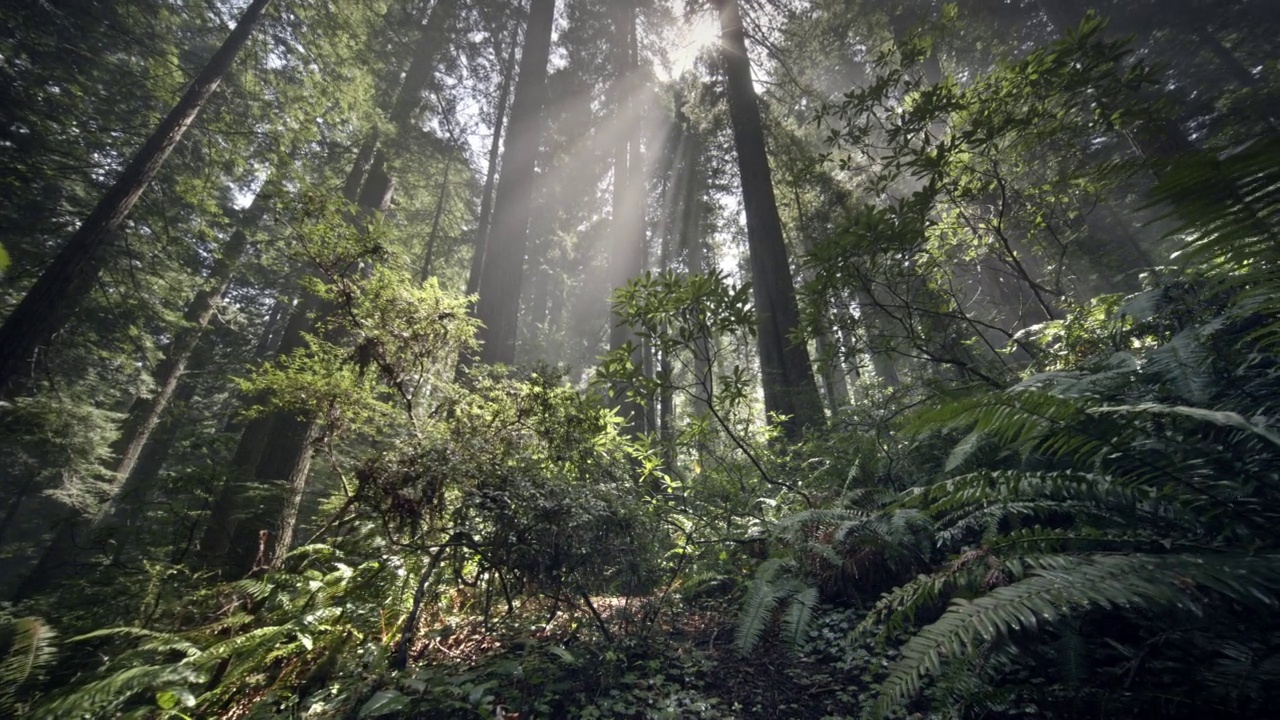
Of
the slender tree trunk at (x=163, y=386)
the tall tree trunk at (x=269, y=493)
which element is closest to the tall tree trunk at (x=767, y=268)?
the tall tree trunk at (x=269, y=493)

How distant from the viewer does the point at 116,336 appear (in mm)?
7746

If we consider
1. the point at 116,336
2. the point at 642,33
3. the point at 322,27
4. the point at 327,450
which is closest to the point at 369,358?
the point at 327,450

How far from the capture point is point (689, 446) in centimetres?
479

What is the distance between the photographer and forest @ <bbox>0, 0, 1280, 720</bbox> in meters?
1.69

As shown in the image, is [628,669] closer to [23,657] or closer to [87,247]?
[23,657]

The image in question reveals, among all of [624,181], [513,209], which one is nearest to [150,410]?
[513,209]

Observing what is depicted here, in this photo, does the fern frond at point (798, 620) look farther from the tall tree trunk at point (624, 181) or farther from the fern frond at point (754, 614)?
the tall tree trunk at point (624, 181)

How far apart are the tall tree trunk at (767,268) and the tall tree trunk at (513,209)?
402cm

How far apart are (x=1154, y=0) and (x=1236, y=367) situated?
Result: 17.3 meters

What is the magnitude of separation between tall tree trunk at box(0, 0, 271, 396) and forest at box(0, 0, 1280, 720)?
4cm

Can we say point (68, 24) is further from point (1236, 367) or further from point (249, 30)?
point (1236, 367)

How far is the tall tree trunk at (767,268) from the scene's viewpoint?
19.9ft

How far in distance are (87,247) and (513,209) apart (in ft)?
17.8

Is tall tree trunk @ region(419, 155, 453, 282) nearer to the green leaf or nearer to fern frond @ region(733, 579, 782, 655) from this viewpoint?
the green leaf
